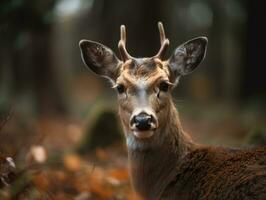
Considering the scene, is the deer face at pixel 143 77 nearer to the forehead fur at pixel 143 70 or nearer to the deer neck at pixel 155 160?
the forehead fur at pixel 143 70

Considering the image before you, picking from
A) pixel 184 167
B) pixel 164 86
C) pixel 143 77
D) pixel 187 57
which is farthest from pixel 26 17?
pixel 184 167

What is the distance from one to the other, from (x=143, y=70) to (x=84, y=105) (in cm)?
1702

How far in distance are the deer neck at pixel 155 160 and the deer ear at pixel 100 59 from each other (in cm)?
88

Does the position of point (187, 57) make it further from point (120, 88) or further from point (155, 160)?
point (155, 160)

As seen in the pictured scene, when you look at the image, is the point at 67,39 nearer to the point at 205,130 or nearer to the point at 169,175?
the point at 205,130

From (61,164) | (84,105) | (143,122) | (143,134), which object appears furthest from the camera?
(84,105)

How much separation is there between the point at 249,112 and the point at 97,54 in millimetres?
12805

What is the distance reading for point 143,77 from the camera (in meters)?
8.23

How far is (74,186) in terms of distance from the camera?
1000cm

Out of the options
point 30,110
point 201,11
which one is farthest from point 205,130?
point 201,11

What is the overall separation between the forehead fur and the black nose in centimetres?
67

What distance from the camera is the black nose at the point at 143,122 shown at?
7578mm

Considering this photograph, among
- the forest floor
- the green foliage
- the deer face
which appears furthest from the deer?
the green foliage

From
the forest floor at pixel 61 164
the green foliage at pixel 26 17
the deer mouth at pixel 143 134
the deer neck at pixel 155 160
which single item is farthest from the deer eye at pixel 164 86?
the green foliage at pixel 26 17
